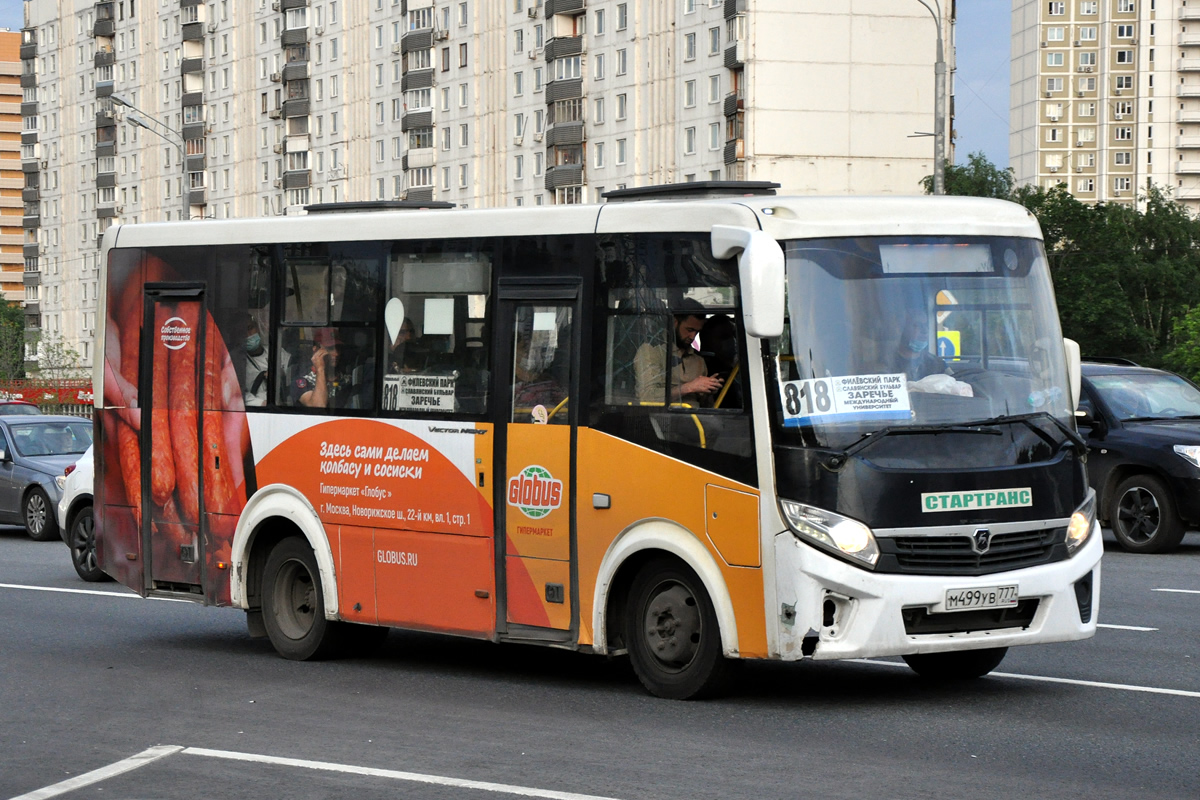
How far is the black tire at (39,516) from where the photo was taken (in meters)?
25.0

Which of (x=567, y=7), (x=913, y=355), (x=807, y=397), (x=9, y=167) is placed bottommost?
(x=807, y=397)

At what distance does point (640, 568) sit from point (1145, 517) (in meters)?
10.6

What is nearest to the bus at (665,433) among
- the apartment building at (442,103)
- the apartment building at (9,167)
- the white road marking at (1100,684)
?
the white road marking at (1100,684)

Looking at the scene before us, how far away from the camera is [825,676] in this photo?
10883 mm

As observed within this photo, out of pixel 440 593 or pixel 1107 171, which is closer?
pixel 440 593

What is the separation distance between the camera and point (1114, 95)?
16438 centimetres

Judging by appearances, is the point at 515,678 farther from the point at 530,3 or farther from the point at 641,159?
the point at 530,3

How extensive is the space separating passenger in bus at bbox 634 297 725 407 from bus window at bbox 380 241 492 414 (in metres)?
1.18

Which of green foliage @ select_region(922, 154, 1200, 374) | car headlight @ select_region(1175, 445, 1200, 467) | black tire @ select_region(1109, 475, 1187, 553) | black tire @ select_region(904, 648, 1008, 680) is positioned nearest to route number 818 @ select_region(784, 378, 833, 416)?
black tire @ select_region(904, 648, 1008, 680)

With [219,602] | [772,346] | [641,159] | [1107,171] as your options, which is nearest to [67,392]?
[641,159]

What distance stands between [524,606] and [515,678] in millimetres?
762

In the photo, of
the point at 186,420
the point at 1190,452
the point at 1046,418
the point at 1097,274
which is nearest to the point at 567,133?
the point at 1097,274

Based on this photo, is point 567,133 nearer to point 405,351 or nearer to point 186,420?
point 186,420

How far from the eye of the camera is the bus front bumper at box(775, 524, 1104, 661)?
9094 millimetres
